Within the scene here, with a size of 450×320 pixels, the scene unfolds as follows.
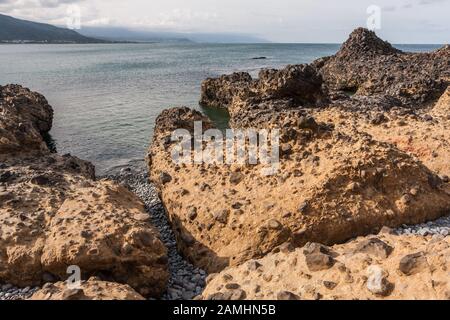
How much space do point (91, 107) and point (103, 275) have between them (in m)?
31.6

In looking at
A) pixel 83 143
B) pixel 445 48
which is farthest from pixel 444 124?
pixel 445 48

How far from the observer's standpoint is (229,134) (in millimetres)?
15094

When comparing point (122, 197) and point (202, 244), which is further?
point (122, 197)

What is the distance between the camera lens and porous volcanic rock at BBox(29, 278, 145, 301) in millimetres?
7637

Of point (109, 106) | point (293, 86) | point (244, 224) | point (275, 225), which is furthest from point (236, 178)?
point (109, 106)

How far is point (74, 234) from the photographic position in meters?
9.63

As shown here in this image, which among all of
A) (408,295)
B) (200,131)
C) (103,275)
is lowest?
(103,275)

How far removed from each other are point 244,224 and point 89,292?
13.9ft

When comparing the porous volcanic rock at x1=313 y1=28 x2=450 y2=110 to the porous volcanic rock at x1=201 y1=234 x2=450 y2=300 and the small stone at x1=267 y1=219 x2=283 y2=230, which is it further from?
the porous volcanic rock at x1=201 y1=234 x2=450 y2=300

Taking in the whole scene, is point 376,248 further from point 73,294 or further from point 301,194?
point 73,294

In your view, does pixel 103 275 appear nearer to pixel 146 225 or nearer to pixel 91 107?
pixel 146 225

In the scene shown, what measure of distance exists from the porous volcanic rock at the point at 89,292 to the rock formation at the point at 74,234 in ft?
2.77

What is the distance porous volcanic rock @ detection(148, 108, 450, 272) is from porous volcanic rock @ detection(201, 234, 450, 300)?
4.28 feet

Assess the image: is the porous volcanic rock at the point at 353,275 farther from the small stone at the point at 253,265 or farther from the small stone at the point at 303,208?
the small stone at the point at 303,208
